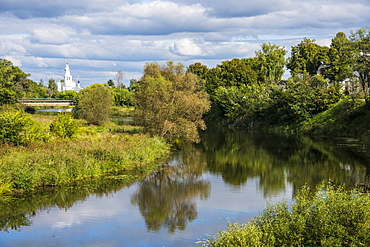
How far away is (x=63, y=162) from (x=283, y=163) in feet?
65.3

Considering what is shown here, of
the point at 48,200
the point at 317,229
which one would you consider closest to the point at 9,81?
the point at 48,200

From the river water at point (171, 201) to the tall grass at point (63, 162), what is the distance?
1.14 meters

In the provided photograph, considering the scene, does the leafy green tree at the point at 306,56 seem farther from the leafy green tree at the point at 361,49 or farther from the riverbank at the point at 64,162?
the riverbank at the point at 64,162

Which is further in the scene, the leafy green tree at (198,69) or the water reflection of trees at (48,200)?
the leafy green tree at (198,69)


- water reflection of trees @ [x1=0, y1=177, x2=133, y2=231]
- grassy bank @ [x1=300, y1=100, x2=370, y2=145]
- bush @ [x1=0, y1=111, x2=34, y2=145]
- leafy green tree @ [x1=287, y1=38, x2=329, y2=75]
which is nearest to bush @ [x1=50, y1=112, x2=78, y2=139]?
bush @ [x1=0, y1=111, x2=34, y2=145]

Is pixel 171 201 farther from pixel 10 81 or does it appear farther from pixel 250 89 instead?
pixel 10 81

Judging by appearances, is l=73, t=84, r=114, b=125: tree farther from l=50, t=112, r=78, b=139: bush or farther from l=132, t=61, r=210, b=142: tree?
l=50, t=112, r=78, b=139: bush

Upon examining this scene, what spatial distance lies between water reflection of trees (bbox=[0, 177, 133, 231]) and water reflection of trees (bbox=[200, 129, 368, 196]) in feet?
28.7

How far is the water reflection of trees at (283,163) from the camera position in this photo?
2998cm

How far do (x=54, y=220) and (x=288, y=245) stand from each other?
11.8 metres

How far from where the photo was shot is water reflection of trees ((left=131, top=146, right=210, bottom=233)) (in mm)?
20719

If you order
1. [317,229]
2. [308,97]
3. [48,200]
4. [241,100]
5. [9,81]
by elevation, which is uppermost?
[9,81]

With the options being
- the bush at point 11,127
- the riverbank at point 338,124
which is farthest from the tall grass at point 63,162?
the riverbank at point 338,124

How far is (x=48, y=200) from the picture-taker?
23.2 meters
